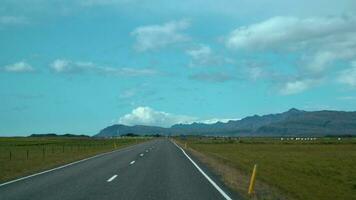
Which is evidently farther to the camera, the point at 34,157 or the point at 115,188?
the point at 34,157

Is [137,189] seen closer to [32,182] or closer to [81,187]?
[81,187]

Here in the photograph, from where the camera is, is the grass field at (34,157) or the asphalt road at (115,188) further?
the grass field at (34,157)

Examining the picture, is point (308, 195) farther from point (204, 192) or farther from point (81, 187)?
point (81, 187)

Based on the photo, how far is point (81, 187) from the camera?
18.5 m

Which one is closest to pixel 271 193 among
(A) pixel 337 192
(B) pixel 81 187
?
(A) pixel 337 192

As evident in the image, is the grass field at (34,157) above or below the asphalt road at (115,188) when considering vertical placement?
above


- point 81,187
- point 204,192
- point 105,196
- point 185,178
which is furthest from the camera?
point 185,178

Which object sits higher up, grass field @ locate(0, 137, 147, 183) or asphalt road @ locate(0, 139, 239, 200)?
grass field @ locate(0, 137, 147, 183)

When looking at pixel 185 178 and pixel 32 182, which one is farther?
pixel 185 178

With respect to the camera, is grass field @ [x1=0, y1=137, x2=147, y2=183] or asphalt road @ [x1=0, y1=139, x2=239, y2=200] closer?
asphalt road @ [x1=0, y1=139, x2=239, y2=200]

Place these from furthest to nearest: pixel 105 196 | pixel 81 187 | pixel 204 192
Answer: pixel 81 187 → pixel 204 192 → pixel 105 196

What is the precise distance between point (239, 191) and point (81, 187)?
5.46m

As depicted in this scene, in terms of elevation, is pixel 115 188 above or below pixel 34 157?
below

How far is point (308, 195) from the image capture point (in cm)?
1888
